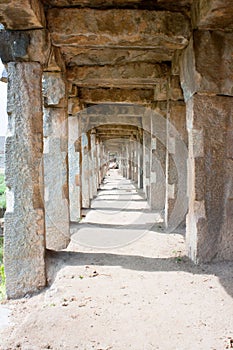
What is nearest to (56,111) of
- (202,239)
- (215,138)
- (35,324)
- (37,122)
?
(37,122)

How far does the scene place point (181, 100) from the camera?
5957 mm

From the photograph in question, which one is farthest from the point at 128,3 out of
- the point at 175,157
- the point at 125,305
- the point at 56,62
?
the point at 125,305

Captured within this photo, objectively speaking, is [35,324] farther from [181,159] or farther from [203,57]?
[181,159]

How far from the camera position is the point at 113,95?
302 inches

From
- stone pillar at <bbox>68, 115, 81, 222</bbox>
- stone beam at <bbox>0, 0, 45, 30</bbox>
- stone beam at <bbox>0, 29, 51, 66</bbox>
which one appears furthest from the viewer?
stone pillar at <bbox>68, 115, 81, 222</bbox>

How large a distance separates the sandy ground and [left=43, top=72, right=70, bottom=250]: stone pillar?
1016 millimetres

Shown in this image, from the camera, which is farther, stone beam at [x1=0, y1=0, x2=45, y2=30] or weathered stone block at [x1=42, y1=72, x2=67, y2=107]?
weathered stone block at [x1=42, y1=72, x2=67, y2=107]

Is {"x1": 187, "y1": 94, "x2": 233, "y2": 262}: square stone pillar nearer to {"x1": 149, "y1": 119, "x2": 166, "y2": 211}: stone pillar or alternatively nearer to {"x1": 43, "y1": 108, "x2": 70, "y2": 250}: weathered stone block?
{"x1": 43, "y1": 108, "x2": 70, "y2": 250}: weathered stone block

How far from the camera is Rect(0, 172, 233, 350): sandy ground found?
2.57 m

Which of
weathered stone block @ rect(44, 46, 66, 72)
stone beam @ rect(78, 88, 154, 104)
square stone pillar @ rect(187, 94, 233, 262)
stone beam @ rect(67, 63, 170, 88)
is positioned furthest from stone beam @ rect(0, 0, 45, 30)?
stone beam @ rect(78, 88, 154, 104)

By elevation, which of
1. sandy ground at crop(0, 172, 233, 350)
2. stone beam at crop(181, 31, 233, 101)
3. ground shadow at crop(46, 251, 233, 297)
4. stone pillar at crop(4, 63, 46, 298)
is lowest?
sandy ground at crop(0, 172, 233, 350)

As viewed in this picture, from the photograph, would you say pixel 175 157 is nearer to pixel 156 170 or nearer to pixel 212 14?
pixel 156 170

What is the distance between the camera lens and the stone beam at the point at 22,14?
3096 millimetres

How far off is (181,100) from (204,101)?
2.10 m
